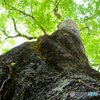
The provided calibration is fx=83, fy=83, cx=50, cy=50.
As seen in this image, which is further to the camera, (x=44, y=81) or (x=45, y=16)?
(x=45, y=16)

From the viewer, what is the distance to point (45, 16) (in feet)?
23.5

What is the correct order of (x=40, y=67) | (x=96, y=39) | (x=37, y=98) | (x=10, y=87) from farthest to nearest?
(x=96, y=39) → (x=40, y=67) → (x=10, y=87) → (x=37, y=98)

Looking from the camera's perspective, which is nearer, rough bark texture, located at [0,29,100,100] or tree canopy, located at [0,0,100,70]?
rough bark texture, located at [0,29,100,100]

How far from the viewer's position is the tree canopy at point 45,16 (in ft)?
23.5

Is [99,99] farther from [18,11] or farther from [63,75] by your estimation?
[18,11]

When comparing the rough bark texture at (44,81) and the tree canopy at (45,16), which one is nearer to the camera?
the rough bark texture at (44,81)

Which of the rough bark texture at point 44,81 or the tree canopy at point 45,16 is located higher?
the tree canopy at point 45,16

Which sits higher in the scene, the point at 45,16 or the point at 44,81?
the point at 45,16

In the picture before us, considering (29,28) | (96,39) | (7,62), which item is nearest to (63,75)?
(7,62)

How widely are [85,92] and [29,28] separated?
7.39 m

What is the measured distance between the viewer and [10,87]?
140 centimetres

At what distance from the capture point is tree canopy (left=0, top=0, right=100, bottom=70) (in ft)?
23.5

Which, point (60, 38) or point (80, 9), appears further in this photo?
point (80, 9)

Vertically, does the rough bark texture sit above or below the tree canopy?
below
